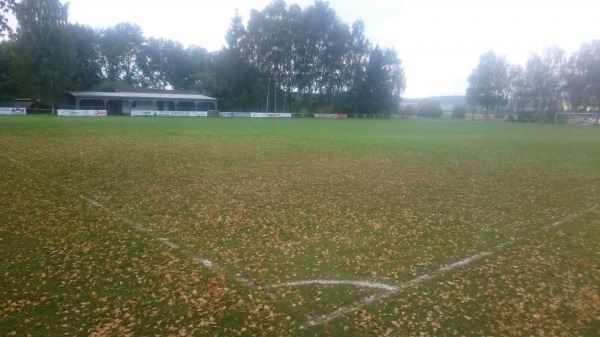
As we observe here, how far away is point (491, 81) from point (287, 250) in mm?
98995

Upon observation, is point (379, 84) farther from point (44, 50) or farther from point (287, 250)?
point (287, 250)

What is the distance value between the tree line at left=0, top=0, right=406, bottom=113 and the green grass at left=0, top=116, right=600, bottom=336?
60.0 m

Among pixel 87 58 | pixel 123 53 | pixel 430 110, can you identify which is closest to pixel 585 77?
pixel 430 110

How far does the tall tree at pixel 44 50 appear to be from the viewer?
60.4 m

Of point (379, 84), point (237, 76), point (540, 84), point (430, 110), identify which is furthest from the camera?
point (430, 110)

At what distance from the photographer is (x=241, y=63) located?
78.0 meters

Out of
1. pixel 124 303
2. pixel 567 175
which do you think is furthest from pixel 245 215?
pixel 567 175

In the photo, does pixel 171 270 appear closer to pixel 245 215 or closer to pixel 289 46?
pixel 245 215

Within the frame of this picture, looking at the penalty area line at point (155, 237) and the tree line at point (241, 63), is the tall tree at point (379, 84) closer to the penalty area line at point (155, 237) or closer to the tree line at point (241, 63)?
the tree line at point (241, 63)

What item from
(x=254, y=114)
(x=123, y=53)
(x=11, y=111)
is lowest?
(x=11, y=111)

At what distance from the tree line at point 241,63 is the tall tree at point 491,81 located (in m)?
17.6

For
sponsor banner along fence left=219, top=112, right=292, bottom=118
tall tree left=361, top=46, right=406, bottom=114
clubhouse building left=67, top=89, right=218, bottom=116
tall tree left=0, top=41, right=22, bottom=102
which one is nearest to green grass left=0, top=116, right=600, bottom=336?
clubhouse building left=67, top=89, right=218, bottom=116

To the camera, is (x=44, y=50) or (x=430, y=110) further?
(x=430, y=110)

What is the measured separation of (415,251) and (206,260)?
3.68 metres
